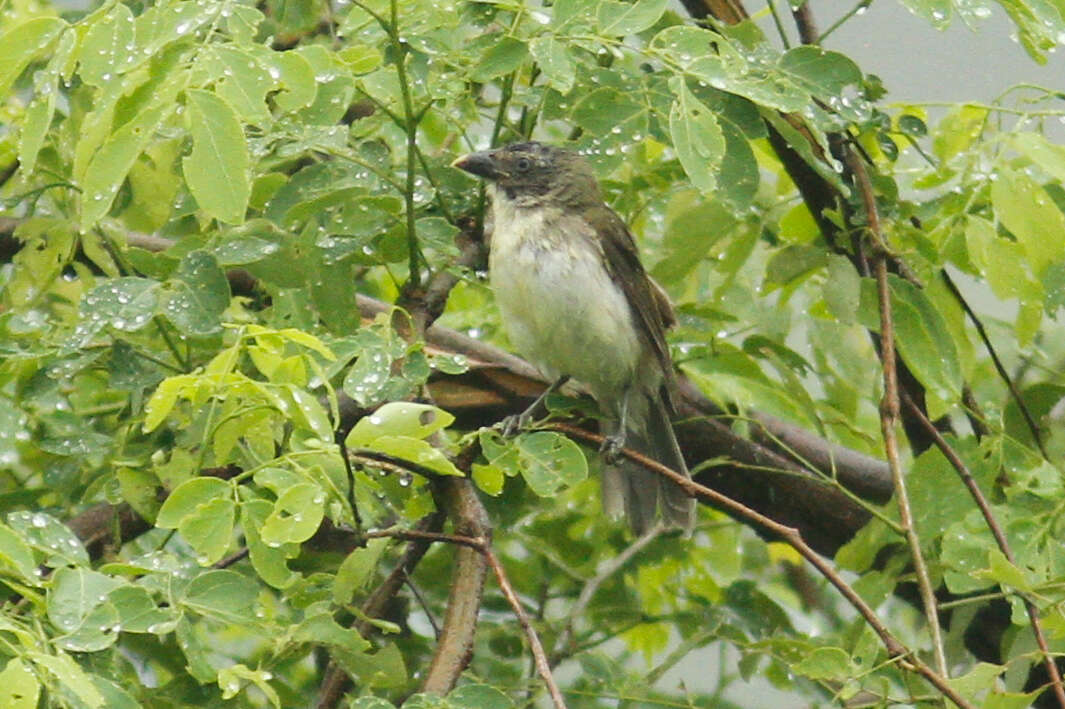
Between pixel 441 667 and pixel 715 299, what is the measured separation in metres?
1.48

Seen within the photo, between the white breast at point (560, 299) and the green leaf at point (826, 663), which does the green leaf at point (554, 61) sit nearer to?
the green leaf at point (826, 663)

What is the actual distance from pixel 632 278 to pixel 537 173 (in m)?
0.37

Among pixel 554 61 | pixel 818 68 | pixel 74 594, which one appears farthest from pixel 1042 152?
pixel 74 594

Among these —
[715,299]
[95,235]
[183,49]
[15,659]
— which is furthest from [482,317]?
[15,659]

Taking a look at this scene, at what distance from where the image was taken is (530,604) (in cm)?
410

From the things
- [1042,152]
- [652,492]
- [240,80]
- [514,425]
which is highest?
[240,80]

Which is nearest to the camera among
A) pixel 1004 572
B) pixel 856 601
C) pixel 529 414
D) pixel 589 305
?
pixel 1004 572

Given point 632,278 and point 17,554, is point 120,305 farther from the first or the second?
point 632,278

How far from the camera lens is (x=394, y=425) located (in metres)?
2.37

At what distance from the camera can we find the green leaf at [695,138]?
2633mm

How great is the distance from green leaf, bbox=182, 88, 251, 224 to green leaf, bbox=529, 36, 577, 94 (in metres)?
0.64

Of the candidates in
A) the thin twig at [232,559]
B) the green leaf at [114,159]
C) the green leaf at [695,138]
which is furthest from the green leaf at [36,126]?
the green leaf at [695,138]

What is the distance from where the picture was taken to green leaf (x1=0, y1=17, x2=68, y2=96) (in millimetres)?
2344

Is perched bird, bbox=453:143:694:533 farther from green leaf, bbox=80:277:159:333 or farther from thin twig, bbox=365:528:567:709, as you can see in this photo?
thin twig, bbox=365:528:567:709
